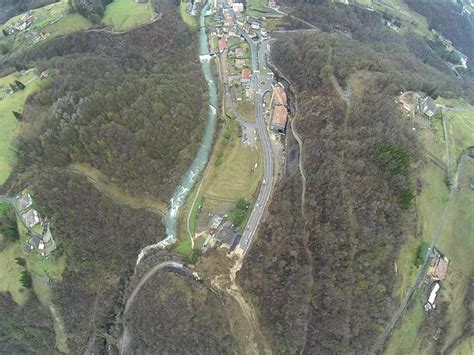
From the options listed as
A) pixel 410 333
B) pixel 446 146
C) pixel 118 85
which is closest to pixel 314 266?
pixel 410 333

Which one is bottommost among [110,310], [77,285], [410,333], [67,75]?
[110,310]

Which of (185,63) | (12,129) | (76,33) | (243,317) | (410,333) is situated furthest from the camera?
(76,33)

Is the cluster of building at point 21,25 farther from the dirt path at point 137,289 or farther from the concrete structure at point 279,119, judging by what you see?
the dirt path at point 137,289

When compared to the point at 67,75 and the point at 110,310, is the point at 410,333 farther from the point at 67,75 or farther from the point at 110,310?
the point at 67,75

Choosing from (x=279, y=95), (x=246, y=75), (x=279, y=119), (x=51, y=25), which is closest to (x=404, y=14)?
(x=279, y=95)

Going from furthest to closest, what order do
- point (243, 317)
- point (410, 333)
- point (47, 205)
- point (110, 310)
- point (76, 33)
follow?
point (76, 33) → point (110, 310) → point (47, 205) → point (243, 317) → point (410, 333)

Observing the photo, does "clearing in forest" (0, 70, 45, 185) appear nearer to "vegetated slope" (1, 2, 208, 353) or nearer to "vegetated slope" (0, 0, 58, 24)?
"vegetated slope" (1, 2, 208, 353)

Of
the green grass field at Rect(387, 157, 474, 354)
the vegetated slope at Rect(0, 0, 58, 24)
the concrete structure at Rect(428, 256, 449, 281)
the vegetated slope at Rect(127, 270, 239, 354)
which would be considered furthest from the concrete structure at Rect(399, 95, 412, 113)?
the vegetated slope at Rect(0, 0, 58, 24)
